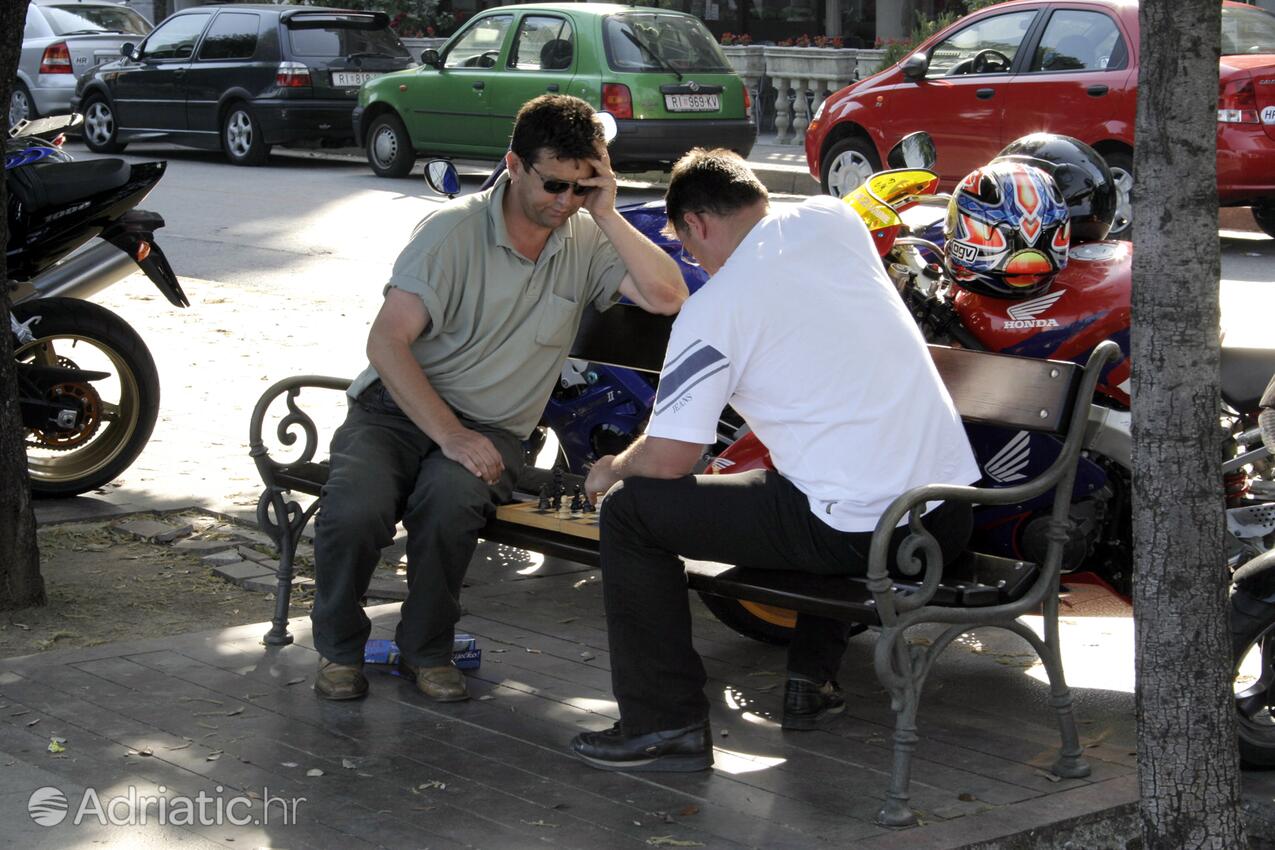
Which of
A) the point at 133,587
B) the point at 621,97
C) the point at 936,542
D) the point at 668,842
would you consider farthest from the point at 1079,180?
the point at 621,97

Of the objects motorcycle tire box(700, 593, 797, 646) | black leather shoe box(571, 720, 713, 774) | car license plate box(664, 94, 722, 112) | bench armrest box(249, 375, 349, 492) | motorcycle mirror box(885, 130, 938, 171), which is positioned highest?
motorcycle mirror box(885, 130, 938, 171)

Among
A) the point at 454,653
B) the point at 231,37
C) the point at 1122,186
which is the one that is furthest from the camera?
the point at 231,37

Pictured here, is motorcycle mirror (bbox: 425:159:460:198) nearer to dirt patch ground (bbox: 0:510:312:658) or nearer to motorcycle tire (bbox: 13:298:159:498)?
dirt patch ground (bbox: 0:510:312:658)

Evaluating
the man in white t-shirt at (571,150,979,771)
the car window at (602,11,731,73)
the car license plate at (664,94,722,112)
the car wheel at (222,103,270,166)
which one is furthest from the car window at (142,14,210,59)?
the man in white t-shirt at (571,150,979,771)

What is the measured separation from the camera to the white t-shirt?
12.7 ft

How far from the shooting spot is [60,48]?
22844 millimetres

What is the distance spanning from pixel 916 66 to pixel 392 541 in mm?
9796

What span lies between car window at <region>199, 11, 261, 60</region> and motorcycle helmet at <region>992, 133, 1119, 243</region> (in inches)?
609

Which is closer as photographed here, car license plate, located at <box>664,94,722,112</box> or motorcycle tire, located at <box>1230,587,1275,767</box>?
motorcycle tire, located at <box>1230,587,1275,767</box>

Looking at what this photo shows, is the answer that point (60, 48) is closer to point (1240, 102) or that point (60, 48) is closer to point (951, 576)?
point (1240, 102)

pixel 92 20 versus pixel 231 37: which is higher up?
pixel 92 20

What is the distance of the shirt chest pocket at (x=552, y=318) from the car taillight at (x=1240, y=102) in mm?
7833

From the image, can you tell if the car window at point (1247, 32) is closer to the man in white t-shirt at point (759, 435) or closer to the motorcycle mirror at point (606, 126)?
the motorcycle mirror at point (606, 126)

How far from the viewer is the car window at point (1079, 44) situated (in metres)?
12.1
